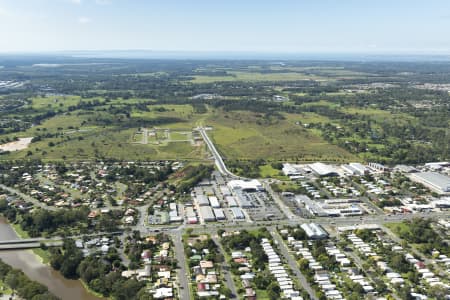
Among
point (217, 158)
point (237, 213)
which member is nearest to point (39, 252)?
point (237, 213)

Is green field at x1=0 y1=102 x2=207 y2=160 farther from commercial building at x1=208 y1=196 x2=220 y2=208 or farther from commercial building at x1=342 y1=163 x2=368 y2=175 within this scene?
commercial building at x1=342 y1=163 x2=368 y2=175

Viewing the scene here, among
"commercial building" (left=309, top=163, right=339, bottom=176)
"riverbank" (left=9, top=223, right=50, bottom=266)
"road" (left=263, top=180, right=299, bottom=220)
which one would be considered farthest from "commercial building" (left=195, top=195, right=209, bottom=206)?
"commercial building" (left=309, top=163, right=339, bottom=176)

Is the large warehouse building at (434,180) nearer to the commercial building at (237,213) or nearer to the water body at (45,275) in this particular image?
the commercial building at (237,213)

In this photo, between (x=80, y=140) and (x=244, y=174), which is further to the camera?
(x=80, y=140)

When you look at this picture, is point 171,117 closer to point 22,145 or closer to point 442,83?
point 22,145

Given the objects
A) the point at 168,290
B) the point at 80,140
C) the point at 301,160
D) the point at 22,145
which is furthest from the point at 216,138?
the point at 168,290

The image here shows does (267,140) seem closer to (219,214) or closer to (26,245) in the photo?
(219,214)
